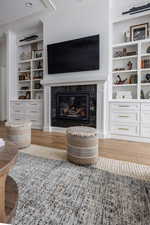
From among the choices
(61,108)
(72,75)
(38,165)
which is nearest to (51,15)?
(72,75)

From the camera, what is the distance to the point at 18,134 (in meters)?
2.25

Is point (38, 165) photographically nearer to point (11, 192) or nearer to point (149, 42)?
point (11, 192)

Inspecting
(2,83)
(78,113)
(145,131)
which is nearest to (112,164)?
(145,131)

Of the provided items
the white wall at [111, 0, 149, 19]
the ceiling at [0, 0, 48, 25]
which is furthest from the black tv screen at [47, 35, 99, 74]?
the ceiling at [0, 0, 48, 25]

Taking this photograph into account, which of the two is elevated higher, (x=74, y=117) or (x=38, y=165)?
(x=74, y=117)

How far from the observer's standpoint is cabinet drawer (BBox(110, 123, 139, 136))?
2770 millimetres

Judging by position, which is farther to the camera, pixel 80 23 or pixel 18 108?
pixel 18 108

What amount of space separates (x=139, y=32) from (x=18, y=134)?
3.13 metres

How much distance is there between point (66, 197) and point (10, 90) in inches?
154

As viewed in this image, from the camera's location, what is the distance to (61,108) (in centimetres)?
350

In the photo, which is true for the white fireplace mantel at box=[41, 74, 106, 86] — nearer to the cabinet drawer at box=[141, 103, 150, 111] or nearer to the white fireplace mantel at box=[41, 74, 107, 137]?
the white fireplace mantel at box=[41, 74, 107, 137]

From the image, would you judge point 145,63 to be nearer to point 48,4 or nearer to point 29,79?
point 48,4

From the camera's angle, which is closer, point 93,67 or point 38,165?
point 38,165

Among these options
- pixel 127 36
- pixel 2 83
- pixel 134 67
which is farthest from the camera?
pixel 2 83
